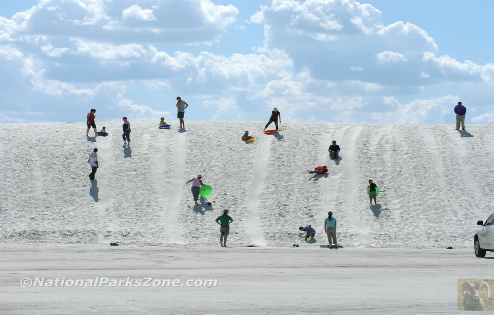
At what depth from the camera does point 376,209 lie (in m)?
40.9

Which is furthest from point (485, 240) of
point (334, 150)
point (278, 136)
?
point (278, 136)

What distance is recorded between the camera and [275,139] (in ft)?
166

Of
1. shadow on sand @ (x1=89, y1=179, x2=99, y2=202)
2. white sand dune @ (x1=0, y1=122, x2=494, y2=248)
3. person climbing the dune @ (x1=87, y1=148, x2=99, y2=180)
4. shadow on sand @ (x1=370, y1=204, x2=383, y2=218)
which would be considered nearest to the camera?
white sand dune @ (x1=0, y1=122, x2=494, y2=248)

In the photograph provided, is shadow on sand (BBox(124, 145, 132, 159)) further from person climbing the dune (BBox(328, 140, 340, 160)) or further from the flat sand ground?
the flat sand ground

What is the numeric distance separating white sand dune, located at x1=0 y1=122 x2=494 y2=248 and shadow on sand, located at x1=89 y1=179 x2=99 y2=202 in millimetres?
46

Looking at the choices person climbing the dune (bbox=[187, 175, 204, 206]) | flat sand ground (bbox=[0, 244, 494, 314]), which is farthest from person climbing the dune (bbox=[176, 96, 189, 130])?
flat sand ground (bbox=[0, 244, 494, 314])

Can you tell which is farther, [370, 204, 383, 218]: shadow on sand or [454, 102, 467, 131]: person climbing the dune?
[454, 102, 467, 131]: person climbing the dune

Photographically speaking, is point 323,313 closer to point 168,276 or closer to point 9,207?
point 168,276

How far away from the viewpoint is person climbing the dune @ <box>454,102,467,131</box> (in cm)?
5141

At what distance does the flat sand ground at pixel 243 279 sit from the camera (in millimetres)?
13820

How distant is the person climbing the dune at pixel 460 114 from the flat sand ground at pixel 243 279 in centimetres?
2331

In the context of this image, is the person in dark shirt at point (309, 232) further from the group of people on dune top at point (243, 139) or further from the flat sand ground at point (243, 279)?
the flat sand ground at point (243, 279)

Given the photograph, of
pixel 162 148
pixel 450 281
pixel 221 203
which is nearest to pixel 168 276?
pixel 450 281

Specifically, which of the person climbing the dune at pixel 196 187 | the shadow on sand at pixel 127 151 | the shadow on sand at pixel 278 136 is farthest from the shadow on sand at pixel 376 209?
the shadow on sand at pixel 127 151
